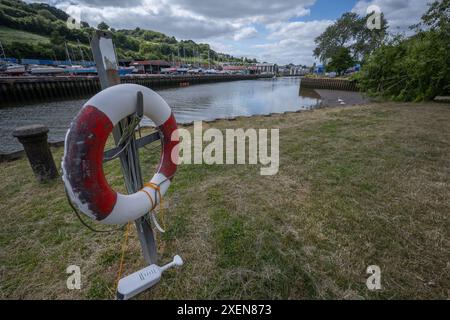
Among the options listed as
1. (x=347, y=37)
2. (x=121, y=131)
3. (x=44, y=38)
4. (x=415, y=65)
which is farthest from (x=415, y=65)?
(x=44, y=38)

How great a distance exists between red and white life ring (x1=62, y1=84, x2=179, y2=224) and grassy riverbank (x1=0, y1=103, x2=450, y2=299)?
68cm

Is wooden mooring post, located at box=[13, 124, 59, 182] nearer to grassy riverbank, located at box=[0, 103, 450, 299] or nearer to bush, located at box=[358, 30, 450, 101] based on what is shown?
grassy riverbank, located at box=[0, 103, 450, 299]

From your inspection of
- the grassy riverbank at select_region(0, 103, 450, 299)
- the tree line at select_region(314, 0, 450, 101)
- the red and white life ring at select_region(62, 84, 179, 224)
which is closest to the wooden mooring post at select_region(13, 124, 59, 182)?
the grassy riverbank at select_region(0, 103, 450, 299)

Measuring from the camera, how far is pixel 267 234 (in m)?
2.00

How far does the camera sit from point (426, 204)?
2355mm

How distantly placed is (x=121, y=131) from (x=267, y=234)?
5.10ft

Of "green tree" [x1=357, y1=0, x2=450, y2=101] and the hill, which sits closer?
"green tree" [x1=357, y1=0, x2=450, y2=101]

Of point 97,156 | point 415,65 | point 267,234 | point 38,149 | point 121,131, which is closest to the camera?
point 97,156

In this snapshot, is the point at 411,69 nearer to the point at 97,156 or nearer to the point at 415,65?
the point at 415,65

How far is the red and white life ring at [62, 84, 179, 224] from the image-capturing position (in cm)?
111

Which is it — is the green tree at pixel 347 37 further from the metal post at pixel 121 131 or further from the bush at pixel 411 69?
the metal post at pixel 121 131

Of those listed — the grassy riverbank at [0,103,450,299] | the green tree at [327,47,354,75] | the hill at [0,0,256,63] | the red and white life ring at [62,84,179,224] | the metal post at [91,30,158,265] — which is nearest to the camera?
the red and white life ring at [62,84,179,224]
